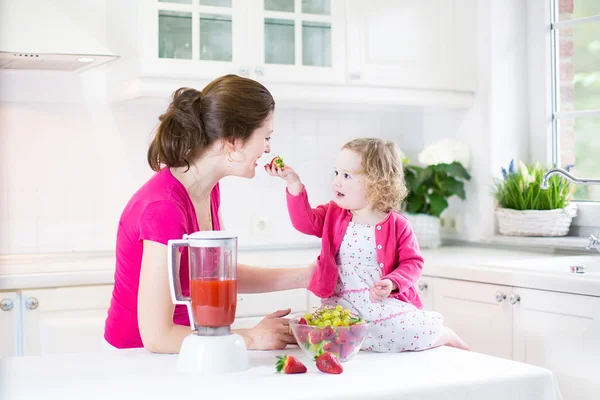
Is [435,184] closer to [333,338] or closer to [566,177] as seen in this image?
[566,177]

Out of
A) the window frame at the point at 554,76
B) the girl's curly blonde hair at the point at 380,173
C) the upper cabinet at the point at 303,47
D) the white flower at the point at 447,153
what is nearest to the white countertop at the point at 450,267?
the white flower at the point at 447,153

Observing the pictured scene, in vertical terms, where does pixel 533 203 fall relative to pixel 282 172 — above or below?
below

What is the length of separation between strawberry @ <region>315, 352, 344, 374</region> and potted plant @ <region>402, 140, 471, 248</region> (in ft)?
6.73

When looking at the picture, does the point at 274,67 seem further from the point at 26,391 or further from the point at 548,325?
the point at 26,391

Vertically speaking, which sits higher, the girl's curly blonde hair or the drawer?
the girl's curly blonde hair

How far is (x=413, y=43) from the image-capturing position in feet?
11.3

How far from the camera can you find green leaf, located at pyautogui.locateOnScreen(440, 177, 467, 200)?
3508 mm

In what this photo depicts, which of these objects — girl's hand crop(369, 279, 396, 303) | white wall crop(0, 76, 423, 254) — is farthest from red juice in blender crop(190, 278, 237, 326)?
white wall crop(0, 76, 423, 254)

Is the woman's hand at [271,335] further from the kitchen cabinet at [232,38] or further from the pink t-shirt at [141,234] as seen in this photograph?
the kitchen cabinet at [232,38]

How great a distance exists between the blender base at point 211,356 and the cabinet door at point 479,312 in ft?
4.66

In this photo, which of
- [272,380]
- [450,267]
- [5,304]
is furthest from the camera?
[450,267]

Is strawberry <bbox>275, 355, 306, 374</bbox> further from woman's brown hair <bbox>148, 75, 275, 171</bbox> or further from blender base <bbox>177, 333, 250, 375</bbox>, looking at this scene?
woman's brown hair <bbox>148, 75, 275, 171</bbox>

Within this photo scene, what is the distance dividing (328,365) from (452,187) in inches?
84.2

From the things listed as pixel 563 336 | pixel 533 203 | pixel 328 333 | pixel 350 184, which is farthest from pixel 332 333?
pixel 533 203
